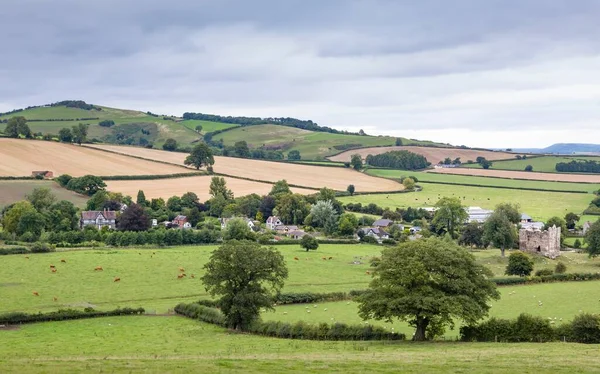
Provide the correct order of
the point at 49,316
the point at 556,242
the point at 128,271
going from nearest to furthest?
the point at 49,316
the point at 128,271
the point at 556,242

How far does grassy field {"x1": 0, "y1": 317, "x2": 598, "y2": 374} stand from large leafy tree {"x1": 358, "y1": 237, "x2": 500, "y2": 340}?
215cm

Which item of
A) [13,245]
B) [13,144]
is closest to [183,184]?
[13,144]

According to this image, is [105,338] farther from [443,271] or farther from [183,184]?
[183,184]

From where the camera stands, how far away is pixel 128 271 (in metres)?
80.1

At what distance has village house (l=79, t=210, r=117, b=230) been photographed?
122 meters

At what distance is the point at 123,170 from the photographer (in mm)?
163875

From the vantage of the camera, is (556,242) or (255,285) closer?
(255,285)

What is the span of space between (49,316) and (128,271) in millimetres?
21075

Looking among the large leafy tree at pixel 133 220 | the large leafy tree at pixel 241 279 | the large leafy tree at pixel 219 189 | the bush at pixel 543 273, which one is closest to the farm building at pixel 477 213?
the large leafy tree at pixel 219 189

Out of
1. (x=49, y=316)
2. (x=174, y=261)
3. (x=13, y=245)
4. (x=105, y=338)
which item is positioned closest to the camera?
(x=105, y=338)

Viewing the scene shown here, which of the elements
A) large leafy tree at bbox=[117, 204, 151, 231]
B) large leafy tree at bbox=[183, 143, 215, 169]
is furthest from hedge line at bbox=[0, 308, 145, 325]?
large leafy tree at bbox=[183, 143, 215, 169]

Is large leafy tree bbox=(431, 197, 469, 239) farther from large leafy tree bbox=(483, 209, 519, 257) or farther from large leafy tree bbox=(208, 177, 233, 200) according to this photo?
large leafy tree bbox=(208, 177, 233, 200)

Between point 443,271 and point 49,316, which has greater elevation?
point 443,271

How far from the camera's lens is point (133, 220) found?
375 feet
